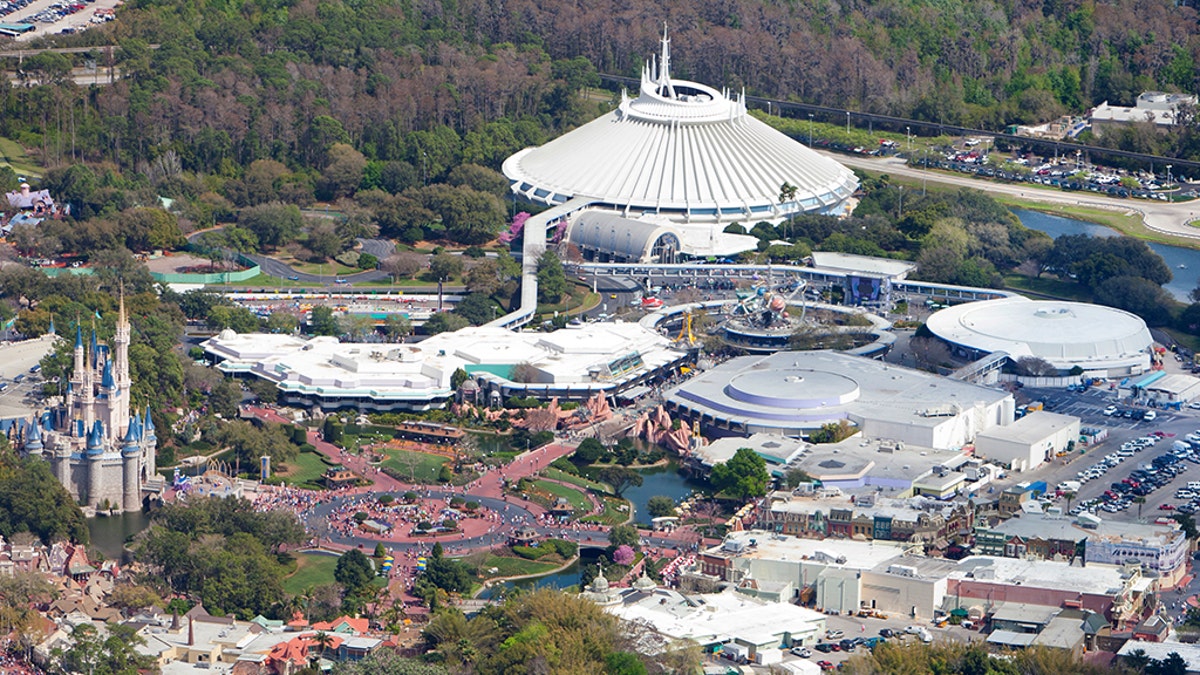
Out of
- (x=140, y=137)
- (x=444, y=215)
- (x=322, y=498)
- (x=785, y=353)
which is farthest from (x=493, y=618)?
(x=140, y=137)

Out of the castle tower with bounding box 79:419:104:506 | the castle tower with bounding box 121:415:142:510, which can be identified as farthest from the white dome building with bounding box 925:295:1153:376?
the castle tower with bounding box 79:419:104:506

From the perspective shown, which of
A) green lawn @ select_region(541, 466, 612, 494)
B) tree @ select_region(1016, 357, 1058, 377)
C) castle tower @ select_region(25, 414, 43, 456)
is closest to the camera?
castle tower @ select_region(25, 414, 43, 456)

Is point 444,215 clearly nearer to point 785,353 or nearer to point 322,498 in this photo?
point 785,353

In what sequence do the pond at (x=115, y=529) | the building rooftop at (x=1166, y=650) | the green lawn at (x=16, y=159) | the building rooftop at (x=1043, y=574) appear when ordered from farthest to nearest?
the green lawn at (x=16, y=159) < the pond at (x=115, y=529) < the building rooftop at (x=1043, y=574) < the building rooftop at (x=1166, y=650)

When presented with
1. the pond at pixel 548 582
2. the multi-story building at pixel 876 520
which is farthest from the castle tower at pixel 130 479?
the multi-story building at pixel 876 520

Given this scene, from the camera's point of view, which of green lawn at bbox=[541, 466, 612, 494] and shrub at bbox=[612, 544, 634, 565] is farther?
green lawn at bbox=[541, 466, 612, 494]

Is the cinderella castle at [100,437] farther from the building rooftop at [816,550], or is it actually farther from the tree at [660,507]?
the building rooftop at [816,550]

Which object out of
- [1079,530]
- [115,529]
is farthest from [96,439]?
[1079,530]

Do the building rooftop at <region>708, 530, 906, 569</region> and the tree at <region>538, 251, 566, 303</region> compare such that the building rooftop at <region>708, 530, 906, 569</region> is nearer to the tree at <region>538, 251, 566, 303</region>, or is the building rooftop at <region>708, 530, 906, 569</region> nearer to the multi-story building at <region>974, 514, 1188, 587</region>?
the multi-story building at <region>974, 514, 1188, 587</region>
